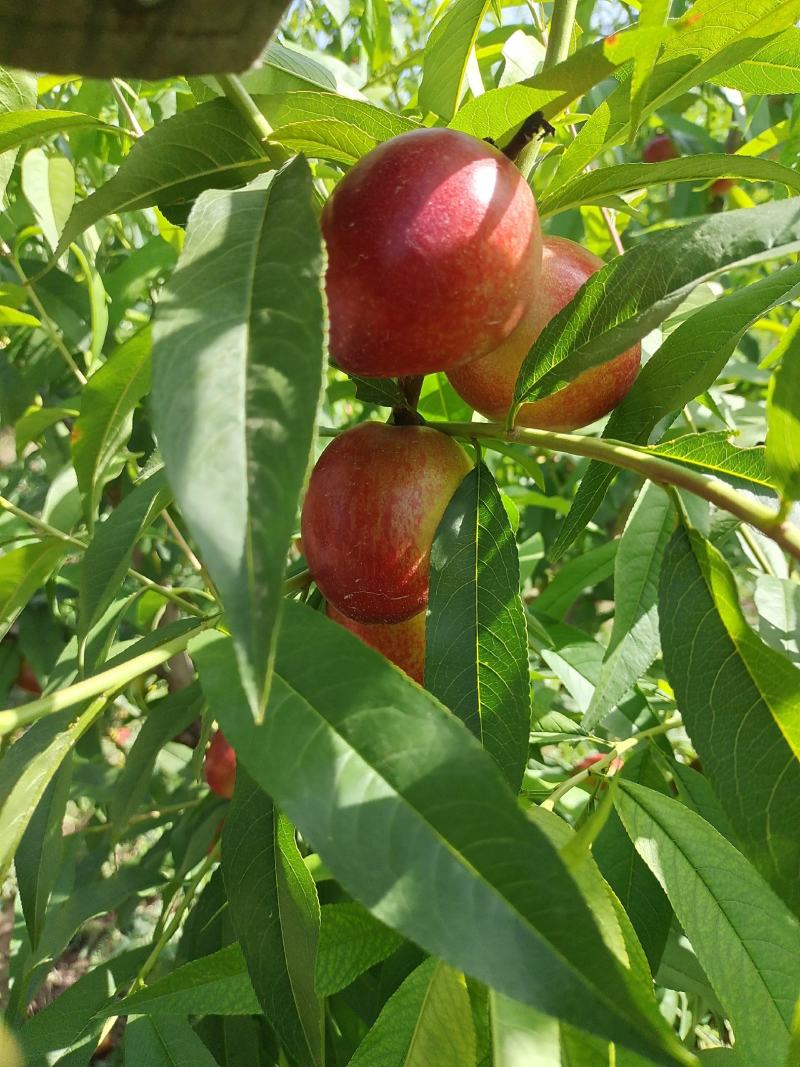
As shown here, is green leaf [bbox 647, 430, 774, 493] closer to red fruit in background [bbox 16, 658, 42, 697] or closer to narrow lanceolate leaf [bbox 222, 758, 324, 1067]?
narrow lanceolate leaf [bbox 222, 758, 324, 1067]

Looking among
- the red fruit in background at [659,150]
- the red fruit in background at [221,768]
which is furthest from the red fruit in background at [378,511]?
the red fruit in background at [659,150]

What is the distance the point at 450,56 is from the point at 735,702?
1.83 ft

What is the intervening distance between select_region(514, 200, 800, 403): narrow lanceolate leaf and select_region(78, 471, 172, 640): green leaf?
0.28 m

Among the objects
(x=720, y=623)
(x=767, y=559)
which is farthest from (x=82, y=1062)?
(x=767, y=559)

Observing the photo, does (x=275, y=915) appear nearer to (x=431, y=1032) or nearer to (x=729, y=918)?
(x=431, y=1032)

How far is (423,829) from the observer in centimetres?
36

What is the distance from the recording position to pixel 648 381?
62cm

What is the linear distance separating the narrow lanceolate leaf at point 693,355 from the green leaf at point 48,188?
729 millimetres

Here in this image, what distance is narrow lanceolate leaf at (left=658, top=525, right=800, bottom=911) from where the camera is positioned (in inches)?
18.2

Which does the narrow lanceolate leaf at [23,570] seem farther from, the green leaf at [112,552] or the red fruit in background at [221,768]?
the red fruit in background at [221,768]

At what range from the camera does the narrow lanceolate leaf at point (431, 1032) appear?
1.53ft

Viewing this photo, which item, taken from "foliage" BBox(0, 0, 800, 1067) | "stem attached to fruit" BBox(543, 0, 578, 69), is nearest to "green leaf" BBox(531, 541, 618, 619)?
"foliage" BBox(0, 0, 800, 1067)

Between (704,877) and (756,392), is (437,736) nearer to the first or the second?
(704,877)

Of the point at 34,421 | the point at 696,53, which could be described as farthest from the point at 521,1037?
the point at 34,421
